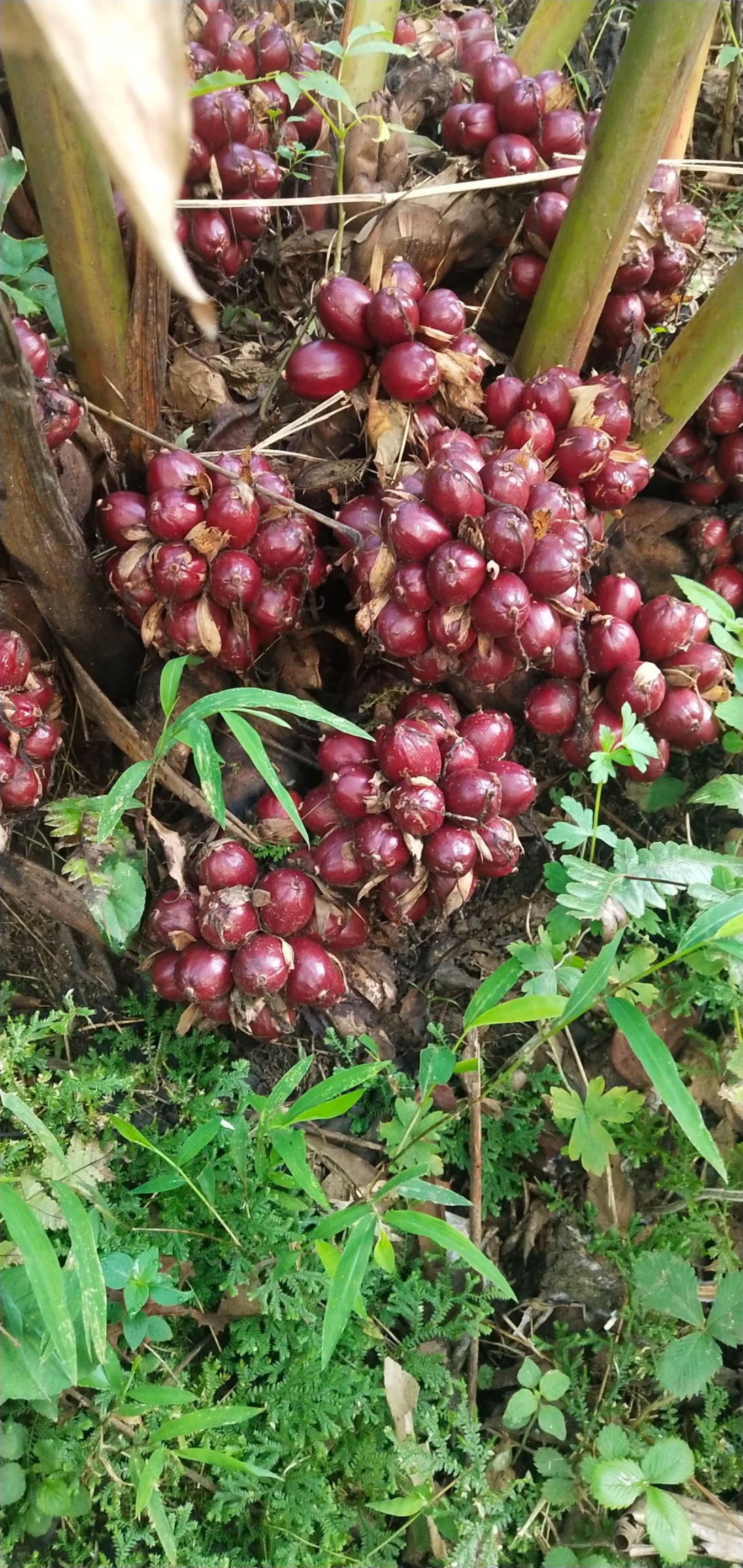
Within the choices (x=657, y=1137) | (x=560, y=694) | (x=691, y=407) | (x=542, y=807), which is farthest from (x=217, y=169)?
(x=657, y=1137)

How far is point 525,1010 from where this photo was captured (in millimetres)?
1255

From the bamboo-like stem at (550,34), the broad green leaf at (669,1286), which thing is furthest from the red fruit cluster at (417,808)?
the bamboo-like stem at (550,34)

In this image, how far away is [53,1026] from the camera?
151 centimetres

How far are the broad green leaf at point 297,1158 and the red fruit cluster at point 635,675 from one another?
859mm

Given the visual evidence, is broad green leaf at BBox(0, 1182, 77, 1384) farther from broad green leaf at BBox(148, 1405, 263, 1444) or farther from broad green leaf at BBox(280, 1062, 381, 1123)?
broad green leaf at BBox(280, 1062, 381, 1123)

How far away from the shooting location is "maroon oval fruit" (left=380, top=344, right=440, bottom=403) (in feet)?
5.19

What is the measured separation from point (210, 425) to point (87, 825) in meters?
0.85

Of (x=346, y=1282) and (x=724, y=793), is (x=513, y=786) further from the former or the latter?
(x=346, y=1282)

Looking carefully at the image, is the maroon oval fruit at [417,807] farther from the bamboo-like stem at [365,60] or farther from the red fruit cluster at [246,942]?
the bamboo-like stem at [365,60]

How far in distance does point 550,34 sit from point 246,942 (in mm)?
2021

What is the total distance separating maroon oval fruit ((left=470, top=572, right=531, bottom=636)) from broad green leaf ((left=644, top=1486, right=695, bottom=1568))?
1.32m

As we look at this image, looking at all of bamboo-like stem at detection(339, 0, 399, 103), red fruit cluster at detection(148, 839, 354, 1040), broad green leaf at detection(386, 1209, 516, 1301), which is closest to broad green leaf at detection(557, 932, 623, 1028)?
broad green leaf at detection(386, 1209, 516, 1301)

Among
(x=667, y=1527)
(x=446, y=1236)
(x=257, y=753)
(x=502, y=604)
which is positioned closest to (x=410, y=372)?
(x=502, y=604)

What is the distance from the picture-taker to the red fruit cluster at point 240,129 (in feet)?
5.83
